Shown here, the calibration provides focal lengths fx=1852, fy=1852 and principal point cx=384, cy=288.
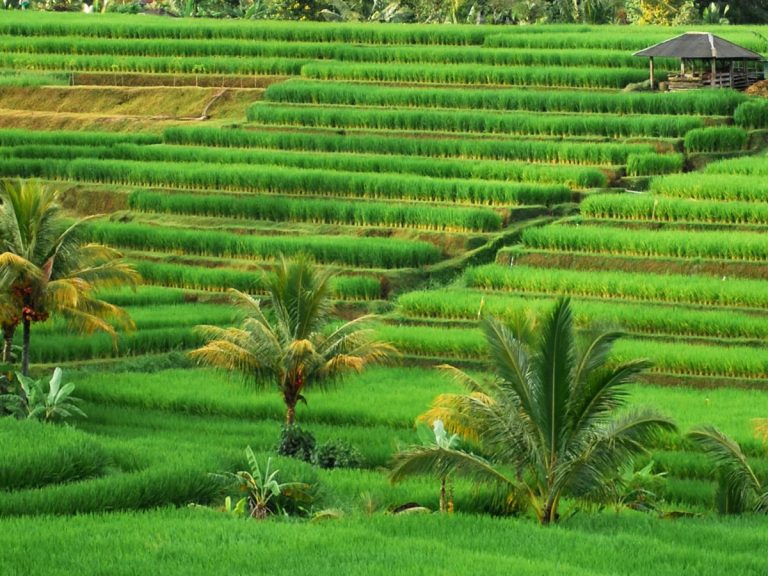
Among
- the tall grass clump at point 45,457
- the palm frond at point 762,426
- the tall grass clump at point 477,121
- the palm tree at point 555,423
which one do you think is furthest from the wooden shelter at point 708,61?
the tall grass clump at point 45,457

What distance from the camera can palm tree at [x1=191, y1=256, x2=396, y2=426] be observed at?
Result: 1950cm

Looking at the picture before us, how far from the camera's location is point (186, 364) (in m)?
24.3

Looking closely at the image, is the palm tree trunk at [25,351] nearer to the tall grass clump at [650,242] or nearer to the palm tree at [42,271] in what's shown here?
the palm tree at [42,271]

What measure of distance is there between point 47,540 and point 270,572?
75.9 inches

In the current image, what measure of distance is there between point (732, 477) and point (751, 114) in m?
15.3

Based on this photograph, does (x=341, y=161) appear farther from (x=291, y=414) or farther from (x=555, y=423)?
(x=555, y=423)

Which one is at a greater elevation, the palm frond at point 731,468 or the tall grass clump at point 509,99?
the tall grass clump at point 509,99

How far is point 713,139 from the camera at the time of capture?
100.0 ft

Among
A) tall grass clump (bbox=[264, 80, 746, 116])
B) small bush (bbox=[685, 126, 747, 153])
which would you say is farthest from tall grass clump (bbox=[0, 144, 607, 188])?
tall grass clump (bbox=[264, 80, 746, 116])

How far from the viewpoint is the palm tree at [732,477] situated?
54.1 ft

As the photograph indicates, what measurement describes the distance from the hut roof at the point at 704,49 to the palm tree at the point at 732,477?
15.6 metres

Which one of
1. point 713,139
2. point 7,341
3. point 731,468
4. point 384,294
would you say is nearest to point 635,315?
point 384,294

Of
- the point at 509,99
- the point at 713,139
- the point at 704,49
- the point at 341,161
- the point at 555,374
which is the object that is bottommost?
the point at 555,374

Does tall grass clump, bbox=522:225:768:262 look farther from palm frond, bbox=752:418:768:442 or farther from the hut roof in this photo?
palm frond, bbox=752:418:768:442
